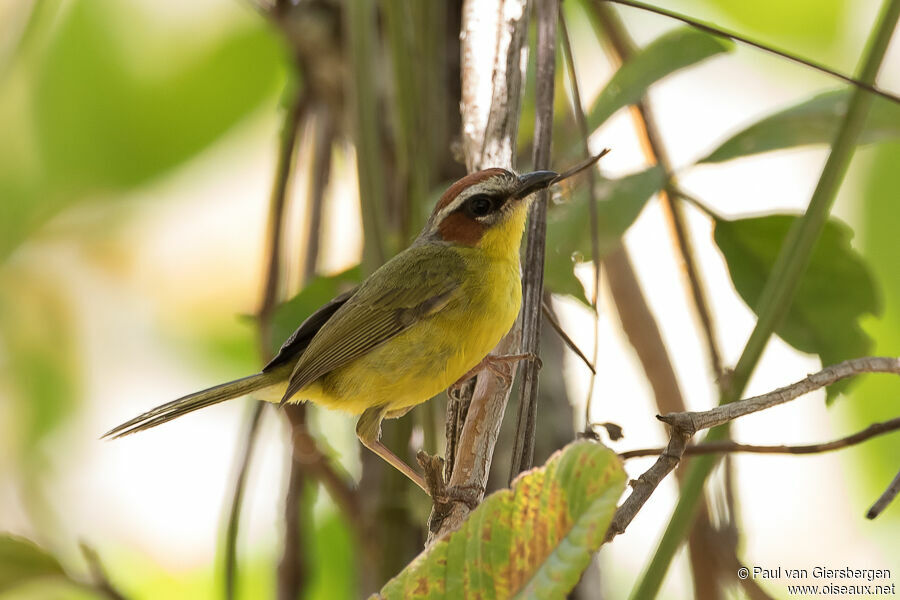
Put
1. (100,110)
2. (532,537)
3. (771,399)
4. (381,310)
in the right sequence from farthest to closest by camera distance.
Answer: (100,110) < (381,310) < (771,399) < (532,537)

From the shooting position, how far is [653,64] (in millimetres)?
2564

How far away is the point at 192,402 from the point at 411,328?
2.37 ft

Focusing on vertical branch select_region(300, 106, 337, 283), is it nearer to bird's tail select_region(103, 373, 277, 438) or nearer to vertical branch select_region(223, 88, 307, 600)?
vertical branch select_region(223, 88, 307, 600)

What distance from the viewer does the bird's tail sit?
275 cm

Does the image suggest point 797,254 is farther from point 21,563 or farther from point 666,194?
point 21,563

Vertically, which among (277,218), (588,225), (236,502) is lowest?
(236,502)

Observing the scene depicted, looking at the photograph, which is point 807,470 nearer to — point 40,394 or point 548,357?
point 548,357

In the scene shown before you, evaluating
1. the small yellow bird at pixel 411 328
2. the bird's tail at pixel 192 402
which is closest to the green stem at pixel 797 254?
the small yellow bird at pixel 411 328

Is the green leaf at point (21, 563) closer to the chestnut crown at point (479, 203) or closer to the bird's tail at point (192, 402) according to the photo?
the bird's tail at point (192, 402)

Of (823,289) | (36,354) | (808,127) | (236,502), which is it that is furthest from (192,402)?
(808,127)

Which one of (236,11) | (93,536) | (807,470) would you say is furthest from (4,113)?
(807,470)

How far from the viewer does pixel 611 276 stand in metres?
3.69

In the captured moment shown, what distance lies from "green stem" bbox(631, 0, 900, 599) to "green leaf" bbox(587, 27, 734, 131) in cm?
55

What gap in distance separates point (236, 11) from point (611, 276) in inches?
82.1
